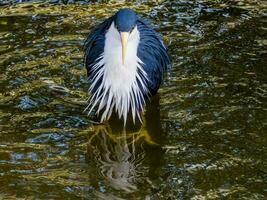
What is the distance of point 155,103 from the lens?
661 centimetres

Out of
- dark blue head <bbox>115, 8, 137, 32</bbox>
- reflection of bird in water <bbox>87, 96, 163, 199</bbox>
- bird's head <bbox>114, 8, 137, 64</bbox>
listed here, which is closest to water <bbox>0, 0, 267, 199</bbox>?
reflection of bird in water <bbox>87, 96, 163, 199</bbox>

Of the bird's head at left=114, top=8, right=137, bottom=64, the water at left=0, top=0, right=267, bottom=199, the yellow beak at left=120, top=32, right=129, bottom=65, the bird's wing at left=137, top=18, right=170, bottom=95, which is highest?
the bird's head at left=114, top=8, right=137, bottom=64

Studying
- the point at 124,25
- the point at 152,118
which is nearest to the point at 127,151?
the point at 152,118

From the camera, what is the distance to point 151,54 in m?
6.45

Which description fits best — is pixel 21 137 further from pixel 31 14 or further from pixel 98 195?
pixel 31 14

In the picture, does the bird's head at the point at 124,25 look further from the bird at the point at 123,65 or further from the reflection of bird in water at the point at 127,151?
the reflection of bird in water at the point at 127,151

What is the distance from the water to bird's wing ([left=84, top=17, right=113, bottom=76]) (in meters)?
0.39

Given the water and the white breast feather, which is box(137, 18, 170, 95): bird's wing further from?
the water

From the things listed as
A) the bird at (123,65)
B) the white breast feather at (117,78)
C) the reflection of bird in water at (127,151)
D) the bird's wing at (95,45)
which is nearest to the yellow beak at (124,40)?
the bird at (123,65)

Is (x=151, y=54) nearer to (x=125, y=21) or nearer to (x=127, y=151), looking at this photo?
(x=125, y=21)

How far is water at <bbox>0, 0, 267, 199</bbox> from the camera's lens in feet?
17.3

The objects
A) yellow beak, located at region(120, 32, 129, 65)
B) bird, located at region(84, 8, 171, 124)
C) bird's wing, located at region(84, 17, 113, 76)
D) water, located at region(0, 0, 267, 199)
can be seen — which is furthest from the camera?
bird's wing, located at region(84, 17, 113, 76)

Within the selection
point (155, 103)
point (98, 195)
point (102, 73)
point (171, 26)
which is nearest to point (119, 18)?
point (102, 73)

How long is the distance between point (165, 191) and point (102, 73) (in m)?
1.55
